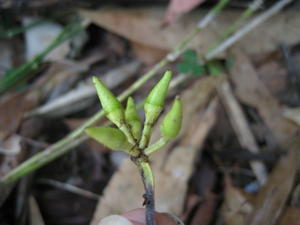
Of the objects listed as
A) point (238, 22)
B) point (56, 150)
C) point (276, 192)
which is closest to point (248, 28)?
point (238, 22)

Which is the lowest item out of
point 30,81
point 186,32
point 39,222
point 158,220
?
point 158,220

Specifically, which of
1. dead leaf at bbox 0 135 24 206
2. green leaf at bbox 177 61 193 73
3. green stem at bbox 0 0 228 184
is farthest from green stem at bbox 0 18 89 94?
green leaf at bbox 177 61 193 73

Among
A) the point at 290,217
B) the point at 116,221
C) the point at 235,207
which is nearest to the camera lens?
the point at 116,221

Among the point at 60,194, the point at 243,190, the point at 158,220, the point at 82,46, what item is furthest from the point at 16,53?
the point at 158,220

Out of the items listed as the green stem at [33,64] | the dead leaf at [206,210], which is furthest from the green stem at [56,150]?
the dead leaf at [206,210]

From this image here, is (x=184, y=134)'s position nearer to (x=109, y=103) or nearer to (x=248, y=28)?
(x=248, y=28)

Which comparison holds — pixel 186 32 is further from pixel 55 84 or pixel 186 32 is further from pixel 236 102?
pixel 55 84

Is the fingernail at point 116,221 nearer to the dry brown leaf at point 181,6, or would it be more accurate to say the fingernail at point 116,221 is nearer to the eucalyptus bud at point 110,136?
the eucalyptus bud at point 110,136
